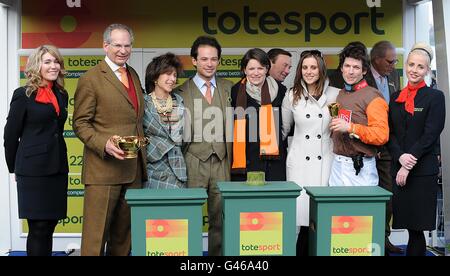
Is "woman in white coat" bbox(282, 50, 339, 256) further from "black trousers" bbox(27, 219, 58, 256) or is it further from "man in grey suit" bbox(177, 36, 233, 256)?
"black trousers" bbox(27, 219, 58, 256)

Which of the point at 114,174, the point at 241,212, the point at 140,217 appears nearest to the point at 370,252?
the point at 241,212

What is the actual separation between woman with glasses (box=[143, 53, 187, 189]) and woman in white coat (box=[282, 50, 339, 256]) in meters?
0.90

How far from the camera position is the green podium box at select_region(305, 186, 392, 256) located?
3.92 m

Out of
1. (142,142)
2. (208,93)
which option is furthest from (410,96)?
(142,142)

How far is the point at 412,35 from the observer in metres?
6.35

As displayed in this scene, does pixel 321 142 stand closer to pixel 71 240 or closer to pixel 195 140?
pixel 195 140

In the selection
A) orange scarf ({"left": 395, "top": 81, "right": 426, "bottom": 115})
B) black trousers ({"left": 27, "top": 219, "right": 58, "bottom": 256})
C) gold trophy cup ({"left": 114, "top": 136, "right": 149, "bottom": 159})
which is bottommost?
black trousers ({"left": 27, "top": 219, "right": 58, "bottom": 256})

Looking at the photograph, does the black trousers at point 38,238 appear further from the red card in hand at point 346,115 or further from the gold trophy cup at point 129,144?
the red card in hand at point 346,115

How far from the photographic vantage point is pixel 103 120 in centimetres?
470

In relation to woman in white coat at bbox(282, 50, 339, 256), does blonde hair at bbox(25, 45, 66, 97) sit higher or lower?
higher

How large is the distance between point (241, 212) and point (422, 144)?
5.40ft

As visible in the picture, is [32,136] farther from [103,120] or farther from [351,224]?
[351,224]

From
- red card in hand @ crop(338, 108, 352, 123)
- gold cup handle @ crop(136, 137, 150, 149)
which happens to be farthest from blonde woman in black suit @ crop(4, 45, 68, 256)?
red card in hand @ crop(338, 108, 352, 123)

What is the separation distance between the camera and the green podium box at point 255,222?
3889mm
